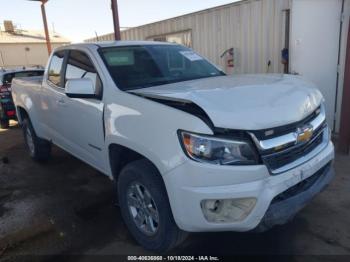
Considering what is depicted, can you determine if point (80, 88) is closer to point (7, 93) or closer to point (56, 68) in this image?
point (56, 68)

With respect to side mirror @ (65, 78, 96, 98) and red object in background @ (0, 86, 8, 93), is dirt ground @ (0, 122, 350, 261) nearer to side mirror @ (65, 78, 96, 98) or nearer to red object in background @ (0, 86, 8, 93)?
side mirror @ (65, 78, 96, 98)

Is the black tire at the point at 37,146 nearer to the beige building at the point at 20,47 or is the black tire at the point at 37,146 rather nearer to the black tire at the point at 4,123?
the black tire at the point at 4,123

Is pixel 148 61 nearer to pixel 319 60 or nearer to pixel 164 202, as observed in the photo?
pixel 164 202

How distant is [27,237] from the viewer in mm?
3270

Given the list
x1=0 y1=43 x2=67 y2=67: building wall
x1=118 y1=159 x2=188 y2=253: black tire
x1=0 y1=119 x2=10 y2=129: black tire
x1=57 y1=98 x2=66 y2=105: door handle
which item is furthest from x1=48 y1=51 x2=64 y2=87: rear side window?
x1=0 y1=43 x2=67 y2=67: building wall

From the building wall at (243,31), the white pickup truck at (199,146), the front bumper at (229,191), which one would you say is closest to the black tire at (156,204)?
the white pickup truck at (199,146)

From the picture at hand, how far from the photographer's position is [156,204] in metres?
2.50

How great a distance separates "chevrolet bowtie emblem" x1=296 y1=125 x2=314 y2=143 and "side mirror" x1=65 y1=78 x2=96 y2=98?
6.24ft

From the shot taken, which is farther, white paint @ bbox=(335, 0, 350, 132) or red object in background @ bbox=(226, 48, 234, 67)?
red object in background @ bbox=(226, 48, 234, 67)

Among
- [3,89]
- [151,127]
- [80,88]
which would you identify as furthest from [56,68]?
[3,89]

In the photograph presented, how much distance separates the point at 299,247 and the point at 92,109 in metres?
2.32

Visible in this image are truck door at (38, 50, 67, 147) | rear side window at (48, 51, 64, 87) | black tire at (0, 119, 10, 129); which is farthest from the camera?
black tire at (0, 119, 10, 129)

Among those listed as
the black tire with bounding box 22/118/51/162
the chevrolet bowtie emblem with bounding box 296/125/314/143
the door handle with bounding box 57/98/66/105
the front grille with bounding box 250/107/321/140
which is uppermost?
the door handle with bounding box 57/98/66/105

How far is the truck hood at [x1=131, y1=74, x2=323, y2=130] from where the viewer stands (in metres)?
2.16
